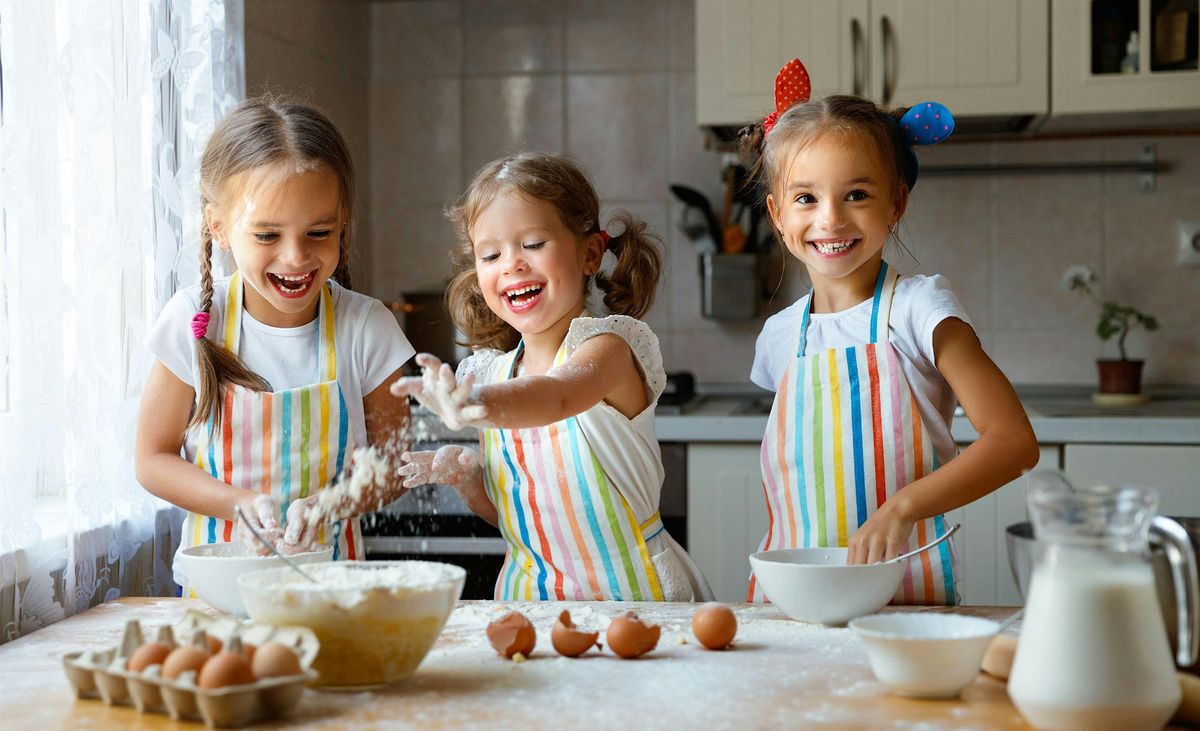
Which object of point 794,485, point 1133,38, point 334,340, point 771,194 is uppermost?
point 1133,38

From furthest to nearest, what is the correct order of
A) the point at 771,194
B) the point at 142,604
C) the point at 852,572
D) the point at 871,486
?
the point at 771,194 < the point at 871,486 < the point at 142,604 < the point at 852,572

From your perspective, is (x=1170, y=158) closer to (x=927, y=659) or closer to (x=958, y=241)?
(x=958, y=241)

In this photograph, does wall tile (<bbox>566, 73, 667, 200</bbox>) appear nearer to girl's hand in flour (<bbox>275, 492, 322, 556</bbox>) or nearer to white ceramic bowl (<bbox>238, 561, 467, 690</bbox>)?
girl's hand in flour (<bbox>275, 492, 322, 556</bbox>)

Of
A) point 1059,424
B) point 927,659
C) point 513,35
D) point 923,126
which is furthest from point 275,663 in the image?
point 513,35

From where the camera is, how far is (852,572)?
1.05 m

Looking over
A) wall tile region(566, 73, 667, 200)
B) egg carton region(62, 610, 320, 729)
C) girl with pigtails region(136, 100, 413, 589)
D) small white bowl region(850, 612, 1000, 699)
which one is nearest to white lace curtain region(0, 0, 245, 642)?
girl with pigtails region(136, 100, 413, 589)

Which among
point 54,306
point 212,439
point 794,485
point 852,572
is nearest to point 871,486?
point 794,485

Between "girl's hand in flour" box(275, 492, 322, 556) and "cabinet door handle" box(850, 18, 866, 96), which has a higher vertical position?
"cabinet door handle" box(850, 18, 866, 96)

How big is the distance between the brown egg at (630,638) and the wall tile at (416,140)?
6.38ft

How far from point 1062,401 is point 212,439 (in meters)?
1.80

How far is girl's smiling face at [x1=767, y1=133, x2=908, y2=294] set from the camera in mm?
1370

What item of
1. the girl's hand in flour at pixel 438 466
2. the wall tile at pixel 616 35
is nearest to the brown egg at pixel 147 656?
the girl's hand in flour at pixel 438 466

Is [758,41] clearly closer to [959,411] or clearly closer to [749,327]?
[749,327]

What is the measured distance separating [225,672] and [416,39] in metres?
2.24
